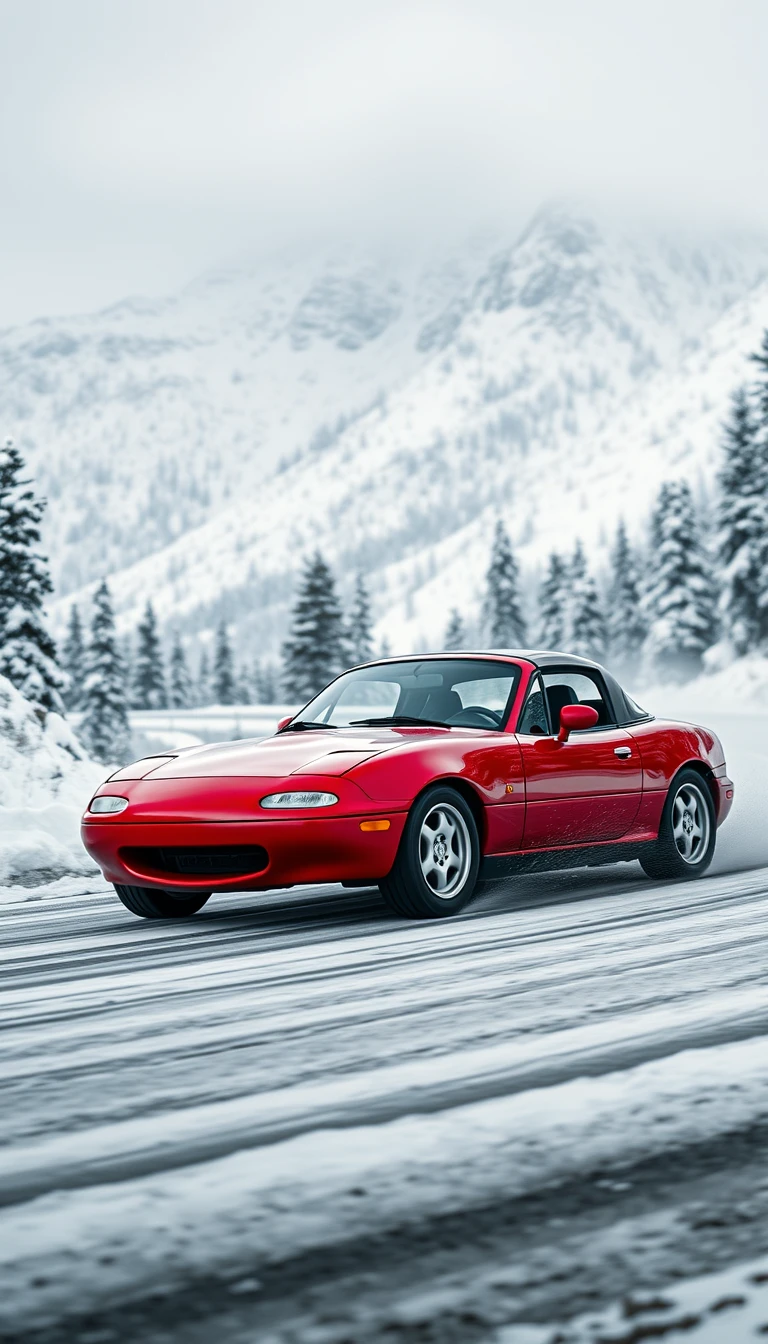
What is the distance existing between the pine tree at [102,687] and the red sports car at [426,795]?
56803mm

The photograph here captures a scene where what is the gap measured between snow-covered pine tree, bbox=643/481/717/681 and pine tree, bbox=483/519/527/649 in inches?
430

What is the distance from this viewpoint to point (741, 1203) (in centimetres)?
301

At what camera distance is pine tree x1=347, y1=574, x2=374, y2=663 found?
73000 mm

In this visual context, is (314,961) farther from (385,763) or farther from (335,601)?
(335,601)

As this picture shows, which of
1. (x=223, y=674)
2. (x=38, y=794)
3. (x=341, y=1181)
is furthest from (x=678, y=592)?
(x=341, y=1181)

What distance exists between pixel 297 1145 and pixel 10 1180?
0.61 metres

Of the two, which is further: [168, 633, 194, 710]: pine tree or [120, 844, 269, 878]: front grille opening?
[168, 633, 194, 710]: pine tree

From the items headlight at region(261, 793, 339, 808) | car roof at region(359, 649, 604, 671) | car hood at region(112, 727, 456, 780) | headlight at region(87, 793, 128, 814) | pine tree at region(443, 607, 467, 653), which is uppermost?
pine tree at region(443, 607, 467, 653)

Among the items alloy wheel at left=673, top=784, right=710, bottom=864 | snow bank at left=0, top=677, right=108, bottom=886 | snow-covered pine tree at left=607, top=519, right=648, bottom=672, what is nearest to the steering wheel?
alloy wheel at left=673, top=784, right=710, bottom=864

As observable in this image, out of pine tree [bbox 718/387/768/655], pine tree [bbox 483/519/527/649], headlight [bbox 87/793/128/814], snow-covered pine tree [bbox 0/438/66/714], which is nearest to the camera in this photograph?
headlight [bbox 87/793/128/814]

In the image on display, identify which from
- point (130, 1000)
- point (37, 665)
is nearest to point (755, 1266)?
point (130, 1000)

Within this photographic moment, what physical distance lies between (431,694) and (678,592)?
195ft

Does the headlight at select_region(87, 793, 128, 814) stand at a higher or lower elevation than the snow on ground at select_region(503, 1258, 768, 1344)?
higher

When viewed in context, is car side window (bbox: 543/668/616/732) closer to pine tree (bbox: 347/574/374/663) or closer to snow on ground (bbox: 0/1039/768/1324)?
snow on ground (bbox: 0/1039/768/1324)
